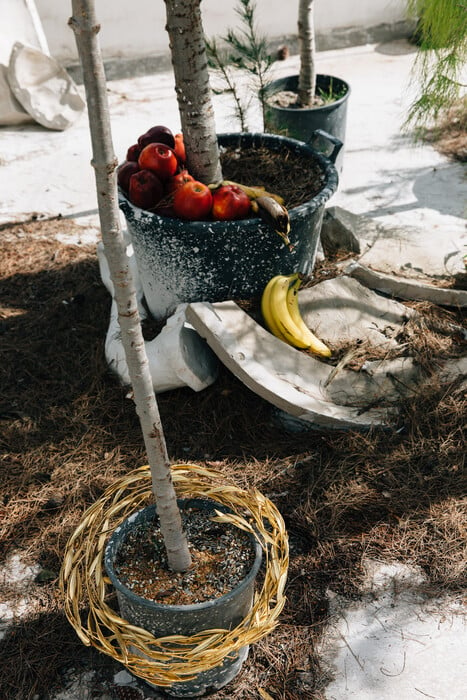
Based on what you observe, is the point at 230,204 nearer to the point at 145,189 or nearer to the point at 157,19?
the point at 145,189

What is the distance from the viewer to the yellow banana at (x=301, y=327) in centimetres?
285

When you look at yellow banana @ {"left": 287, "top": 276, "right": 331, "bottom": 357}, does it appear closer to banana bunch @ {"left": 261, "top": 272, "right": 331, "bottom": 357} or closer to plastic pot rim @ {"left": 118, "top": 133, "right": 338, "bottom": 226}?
banana bunch @ {"left": 261, "top": 272, "right": 331, "bottom": 357}

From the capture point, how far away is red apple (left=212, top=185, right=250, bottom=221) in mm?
2711

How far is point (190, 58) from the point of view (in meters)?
2.62

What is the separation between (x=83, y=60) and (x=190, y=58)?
1.63 meters

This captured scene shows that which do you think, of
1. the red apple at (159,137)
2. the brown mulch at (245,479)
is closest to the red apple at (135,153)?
the red apple at (159,137)

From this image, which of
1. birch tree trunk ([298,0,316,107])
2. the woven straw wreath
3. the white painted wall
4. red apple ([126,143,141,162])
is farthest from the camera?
the white painted wall

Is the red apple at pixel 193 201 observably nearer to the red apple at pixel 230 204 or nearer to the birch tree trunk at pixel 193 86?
the red apple at pixel 230 204

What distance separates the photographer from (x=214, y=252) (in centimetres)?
273

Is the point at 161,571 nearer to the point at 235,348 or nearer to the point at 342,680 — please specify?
the point at 342,680

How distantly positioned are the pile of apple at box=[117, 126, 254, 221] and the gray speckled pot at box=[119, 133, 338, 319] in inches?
2.9

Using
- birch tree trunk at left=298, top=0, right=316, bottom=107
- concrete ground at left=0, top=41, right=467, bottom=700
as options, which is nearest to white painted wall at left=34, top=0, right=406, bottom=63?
concrete ground at left=0, top=41, right=467, bottom=700

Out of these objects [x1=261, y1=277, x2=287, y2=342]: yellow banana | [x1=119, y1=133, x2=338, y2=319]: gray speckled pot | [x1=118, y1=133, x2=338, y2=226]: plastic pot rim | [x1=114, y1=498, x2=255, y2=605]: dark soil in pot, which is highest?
[x1=118, y1=133, x2=338, y2=226]: plastic pot rim

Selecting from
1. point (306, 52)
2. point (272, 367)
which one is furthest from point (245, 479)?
point (306, 52)
